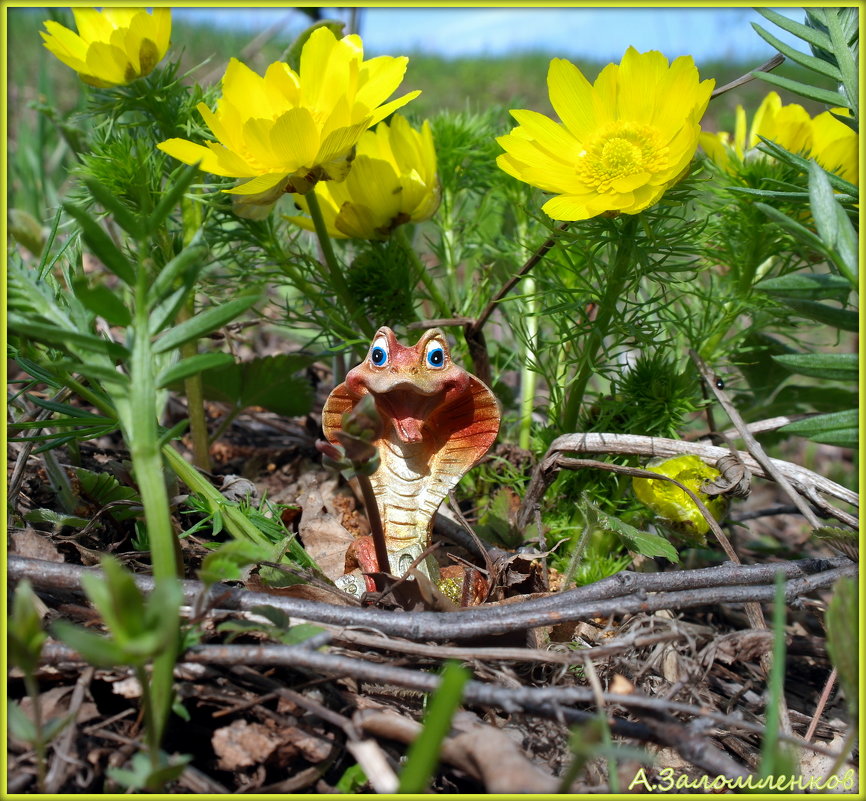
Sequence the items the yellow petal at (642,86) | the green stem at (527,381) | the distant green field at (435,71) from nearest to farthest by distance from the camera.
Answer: the yellow petal at (642,86) → the green stem at (527,381) → the distant green field at (435,71)

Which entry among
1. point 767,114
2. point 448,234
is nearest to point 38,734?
point 448,234

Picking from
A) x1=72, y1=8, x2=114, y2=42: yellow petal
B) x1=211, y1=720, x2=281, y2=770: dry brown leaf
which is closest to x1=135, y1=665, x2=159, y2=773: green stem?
x1=211, y1=720, x2=281, y2=770: dry brown leaf

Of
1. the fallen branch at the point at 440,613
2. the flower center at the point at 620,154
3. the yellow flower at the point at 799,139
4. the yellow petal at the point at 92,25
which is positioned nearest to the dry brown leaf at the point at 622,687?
the fallen branch at the point at 440,613

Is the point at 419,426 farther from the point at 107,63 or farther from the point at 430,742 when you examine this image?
the point at 107,63

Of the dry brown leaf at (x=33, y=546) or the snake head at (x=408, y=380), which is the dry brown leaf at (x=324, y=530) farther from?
the dry brown leaf at (x=33, y=546)

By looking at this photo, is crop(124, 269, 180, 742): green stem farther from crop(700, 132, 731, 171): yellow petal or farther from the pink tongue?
crop(700, 132, 731, 171): yellow petal

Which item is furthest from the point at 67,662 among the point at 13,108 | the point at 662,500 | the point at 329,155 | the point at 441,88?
the point at 441,88
